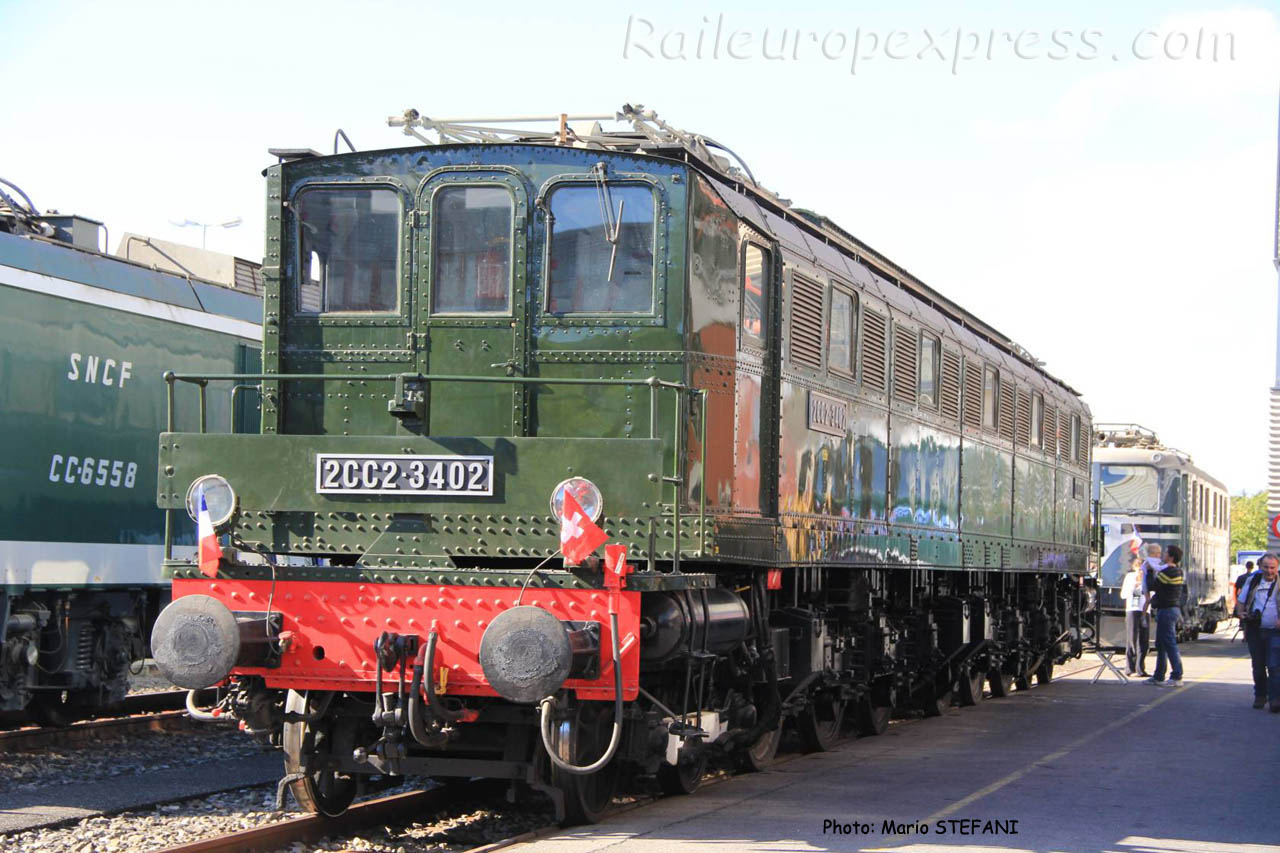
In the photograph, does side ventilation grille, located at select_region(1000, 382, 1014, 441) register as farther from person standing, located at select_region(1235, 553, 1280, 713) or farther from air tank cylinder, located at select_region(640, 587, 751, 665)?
air tank cylinder, located at select_region(640, 587, 751, 665)

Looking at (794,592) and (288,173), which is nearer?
(288,173)

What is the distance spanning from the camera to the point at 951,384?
14.9 metres

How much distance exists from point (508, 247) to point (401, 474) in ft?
4.90

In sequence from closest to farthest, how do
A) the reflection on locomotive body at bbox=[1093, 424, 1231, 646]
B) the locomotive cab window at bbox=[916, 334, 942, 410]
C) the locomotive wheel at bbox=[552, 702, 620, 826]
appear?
the locomotive wheel at bbox=[552, 702, 620, 826] < the locomotive cab window at bbox=[916, 334, 942, 410] < the reflection on locomotive body at bbox=[1093, 424, 1231, 646]

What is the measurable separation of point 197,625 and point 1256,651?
13.5m

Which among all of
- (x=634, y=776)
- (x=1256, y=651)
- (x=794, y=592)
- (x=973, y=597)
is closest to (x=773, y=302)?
(x=794, y=592)

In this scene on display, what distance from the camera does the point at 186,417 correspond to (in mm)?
13742

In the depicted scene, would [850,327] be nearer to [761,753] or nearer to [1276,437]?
[761,753]

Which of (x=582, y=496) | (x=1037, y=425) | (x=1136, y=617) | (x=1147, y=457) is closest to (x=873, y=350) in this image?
(x=582, y=496)

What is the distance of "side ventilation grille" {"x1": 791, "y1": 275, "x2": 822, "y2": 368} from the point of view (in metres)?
10.4

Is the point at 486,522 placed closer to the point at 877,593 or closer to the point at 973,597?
the point at 877,593

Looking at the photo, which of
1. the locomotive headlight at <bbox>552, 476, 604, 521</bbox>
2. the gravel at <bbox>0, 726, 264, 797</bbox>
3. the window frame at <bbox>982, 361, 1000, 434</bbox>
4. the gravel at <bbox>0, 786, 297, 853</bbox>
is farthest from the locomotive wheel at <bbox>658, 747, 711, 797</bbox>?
the window frame at <bbox>982, 361, 1000, 434</bbox>

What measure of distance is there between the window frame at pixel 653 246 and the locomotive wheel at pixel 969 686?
9.75 metres

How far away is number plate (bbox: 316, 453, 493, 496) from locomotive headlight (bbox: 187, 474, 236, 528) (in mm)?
482
